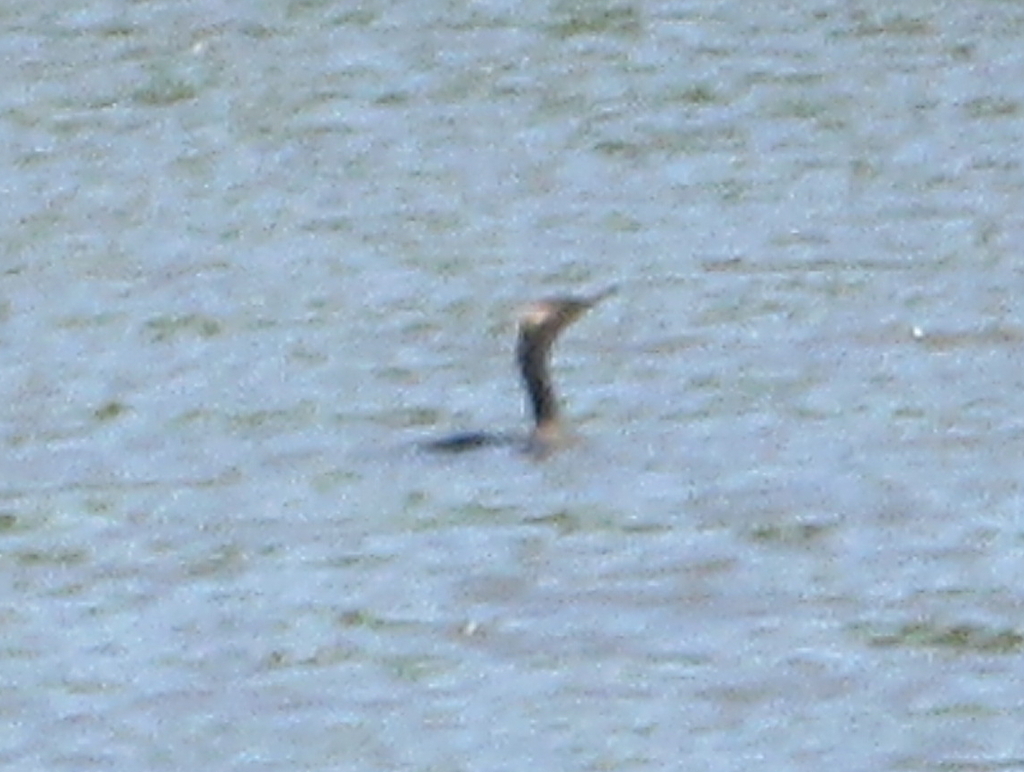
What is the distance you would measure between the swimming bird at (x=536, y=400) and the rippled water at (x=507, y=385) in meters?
0.17

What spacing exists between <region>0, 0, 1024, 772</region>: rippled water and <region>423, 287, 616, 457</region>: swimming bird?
0.56 ft

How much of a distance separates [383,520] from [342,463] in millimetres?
639

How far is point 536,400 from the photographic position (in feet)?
50.6

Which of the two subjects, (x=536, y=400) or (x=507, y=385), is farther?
(x=507, y=385)

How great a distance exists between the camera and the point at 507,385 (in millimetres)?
16188

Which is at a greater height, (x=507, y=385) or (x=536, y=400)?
(x=536, y=400)

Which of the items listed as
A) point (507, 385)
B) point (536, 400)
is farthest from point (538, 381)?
point (507, 385)

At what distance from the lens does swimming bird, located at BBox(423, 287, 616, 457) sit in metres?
15.3

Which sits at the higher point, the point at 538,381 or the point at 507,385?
the point at 538,381

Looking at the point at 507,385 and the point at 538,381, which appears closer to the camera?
the point at 538,381

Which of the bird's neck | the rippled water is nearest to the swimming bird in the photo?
the bird's neck

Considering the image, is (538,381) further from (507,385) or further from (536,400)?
(507,385)

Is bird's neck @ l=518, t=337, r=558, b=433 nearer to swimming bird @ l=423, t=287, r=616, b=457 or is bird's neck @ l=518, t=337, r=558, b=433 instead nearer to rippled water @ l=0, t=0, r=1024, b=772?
swimming bird @ l=423, t=287, r=616, b=457

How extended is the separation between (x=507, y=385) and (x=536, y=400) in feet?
2.54
